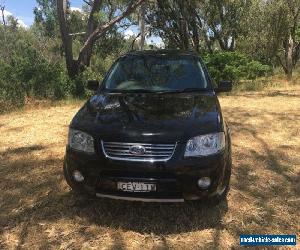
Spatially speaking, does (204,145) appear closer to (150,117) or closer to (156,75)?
(150,117)

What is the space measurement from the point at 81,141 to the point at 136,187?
76 centimetres

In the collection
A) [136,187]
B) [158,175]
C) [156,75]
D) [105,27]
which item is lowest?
[136,187]

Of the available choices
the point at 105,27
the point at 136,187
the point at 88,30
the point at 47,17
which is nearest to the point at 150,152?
the point at 136,187

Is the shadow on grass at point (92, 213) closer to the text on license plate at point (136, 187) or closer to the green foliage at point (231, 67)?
the text on license plate at point (136, 187)

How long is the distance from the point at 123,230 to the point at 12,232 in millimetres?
1160

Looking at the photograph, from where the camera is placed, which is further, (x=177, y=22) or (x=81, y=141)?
(x=177, y=22)

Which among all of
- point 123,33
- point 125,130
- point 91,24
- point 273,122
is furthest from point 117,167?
point 123,33

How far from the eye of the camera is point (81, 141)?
407cm

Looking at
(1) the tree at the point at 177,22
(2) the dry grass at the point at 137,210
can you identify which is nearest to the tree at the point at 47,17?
(1) the tree at the point at 177,22

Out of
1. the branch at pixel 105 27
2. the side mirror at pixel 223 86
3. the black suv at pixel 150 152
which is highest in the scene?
the branch at pixel 105 27

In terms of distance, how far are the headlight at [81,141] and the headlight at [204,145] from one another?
3.14ft

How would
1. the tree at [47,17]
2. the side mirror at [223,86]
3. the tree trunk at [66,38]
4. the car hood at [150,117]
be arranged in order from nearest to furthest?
the car hood at [150,117] → the side mirror at [223,86] → the tree trunk at [66,38] → the tree at [47,17]

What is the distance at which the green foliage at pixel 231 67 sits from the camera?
16484mm

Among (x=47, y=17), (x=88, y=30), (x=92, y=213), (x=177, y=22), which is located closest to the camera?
(x=92, y=213)
